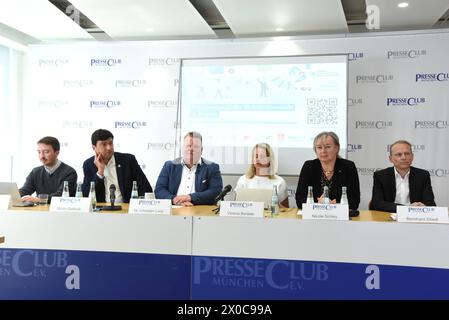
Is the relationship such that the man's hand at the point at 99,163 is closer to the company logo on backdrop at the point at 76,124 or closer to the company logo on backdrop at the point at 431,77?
the company logo on backdrop at the point at 76,124

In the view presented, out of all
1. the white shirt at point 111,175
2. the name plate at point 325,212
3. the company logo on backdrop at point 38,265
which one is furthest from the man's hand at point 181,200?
the name plate at point 325,212

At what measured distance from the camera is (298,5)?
13.4 feet

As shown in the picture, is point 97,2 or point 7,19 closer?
point 97,2

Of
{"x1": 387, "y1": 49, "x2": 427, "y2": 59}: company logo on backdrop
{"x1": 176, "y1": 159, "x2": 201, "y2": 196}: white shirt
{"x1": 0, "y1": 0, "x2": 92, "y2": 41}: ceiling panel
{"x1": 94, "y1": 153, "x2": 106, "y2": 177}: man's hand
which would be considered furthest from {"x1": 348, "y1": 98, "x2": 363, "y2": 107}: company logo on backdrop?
{"x1": 0, "y1": 0, "x2": 92, "y2": 41}: ceiling panel

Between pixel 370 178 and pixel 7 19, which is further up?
pixel 7 19

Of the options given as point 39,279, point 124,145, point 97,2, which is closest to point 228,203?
point 39,279

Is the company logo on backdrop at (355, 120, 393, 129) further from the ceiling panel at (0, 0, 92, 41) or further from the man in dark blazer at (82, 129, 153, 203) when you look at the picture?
the ceiling panel at (0, 0, 92, 41)

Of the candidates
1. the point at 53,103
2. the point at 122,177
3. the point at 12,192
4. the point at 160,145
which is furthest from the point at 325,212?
the point at 53,103

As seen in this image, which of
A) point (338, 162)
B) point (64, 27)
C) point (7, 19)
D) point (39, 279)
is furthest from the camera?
point (64, 27)

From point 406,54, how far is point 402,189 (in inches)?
79.0

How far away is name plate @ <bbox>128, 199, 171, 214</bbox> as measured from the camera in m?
2.39

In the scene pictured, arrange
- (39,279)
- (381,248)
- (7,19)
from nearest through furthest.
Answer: (381,248) < (39,279) < (7,19)

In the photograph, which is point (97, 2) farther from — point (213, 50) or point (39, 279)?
point (39, 279)

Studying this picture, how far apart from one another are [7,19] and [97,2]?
1.17 meters
